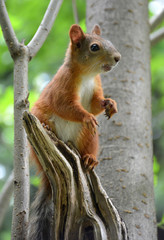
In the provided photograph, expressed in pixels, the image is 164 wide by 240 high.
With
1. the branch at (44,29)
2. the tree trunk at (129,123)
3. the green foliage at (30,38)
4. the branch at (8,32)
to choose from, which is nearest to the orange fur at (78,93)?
the tree trunk at (129,123)

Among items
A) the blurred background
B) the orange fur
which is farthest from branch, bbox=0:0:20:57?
the blurred background

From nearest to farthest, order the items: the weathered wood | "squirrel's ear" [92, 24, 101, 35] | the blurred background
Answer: the weathered wood < "squirrel's ear" [92, 24, 101, 35] < the blurred background

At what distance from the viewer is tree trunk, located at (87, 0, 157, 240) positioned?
2.17 meters

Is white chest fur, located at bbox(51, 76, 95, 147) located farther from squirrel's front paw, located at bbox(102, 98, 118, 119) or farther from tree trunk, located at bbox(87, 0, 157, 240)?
squirrel's front paw, located at bbox(102, 98, 118, 119)

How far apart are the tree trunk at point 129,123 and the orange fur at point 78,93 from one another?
135mm

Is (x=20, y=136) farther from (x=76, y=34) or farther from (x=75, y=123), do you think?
(x=76, y=34)

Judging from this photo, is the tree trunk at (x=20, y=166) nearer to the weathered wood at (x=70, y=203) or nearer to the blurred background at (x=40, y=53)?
the weathered wood at (x=70, y=203)

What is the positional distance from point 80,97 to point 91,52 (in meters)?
0.32

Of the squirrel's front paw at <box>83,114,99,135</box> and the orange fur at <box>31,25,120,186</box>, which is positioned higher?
the orange fur at <box>31,25,120,186</box>

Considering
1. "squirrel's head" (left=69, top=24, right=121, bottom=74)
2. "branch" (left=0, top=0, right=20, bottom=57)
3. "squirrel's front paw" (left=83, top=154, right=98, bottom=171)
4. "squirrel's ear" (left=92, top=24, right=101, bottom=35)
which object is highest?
"squirrel's ear" (left=92, top=24, right=101, bottom=35)

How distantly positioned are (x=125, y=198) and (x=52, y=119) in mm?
683

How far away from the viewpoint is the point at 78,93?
242 centimetres

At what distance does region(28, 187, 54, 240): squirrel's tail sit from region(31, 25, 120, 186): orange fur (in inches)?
13.5

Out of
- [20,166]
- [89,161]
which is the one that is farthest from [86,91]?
[20,166]
